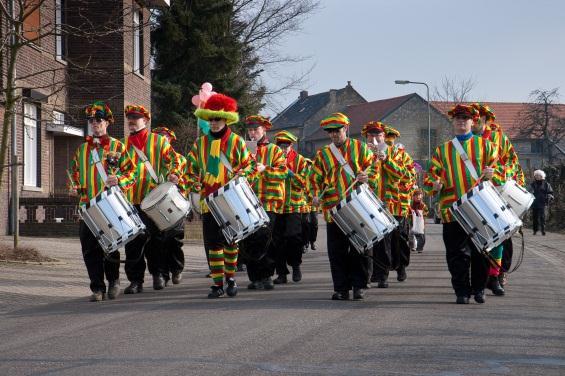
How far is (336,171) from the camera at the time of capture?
11141 millimetres

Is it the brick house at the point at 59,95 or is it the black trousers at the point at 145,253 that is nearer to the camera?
the black trousers at the point at 145,253

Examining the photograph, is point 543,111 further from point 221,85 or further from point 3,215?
point 3,215

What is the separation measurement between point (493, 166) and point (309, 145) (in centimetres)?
9801

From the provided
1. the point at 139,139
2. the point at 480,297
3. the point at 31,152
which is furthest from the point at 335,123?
the point at 31,152

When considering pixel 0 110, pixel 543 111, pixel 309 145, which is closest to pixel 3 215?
pixel 0 110

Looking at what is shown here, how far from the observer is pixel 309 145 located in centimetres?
10869

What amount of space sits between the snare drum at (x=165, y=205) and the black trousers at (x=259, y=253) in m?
0.89

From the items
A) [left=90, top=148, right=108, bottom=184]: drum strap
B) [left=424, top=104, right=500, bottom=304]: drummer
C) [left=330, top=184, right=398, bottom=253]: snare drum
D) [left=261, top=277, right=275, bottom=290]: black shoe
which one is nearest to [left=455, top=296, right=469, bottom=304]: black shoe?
[left=424, top=104, right=500, bottom=304]: drummer

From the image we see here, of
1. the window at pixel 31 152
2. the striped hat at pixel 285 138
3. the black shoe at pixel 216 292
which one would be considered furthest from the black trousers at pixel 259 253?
the window at pixel 31 152

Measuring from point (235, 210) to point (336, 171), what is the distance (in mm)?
1221

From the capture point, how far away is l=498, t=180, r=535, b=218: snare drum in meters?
11.2

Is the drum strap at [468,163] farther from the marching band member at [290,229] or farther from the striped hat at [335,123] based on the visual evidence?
the marching band member at [290,229]

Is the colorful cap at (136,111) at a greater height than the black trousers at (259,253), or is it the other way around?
the colorful cap at (136,111)

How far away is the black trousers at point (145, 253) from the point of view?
12078 mm
